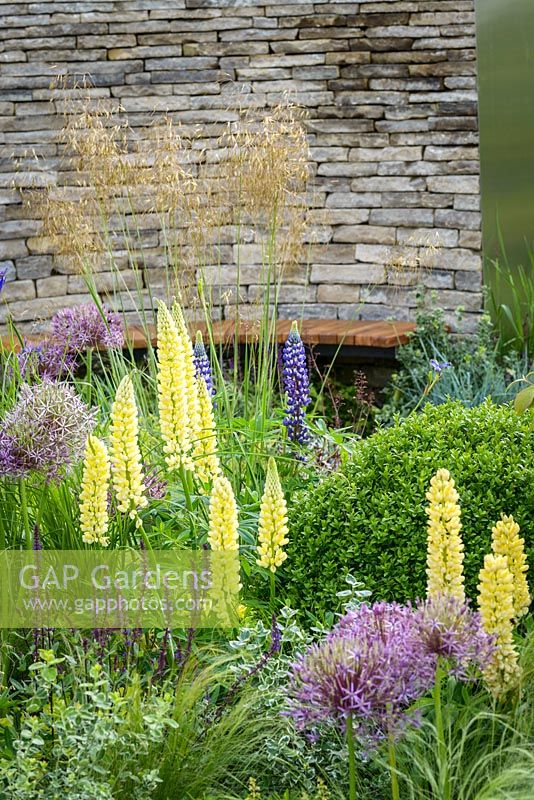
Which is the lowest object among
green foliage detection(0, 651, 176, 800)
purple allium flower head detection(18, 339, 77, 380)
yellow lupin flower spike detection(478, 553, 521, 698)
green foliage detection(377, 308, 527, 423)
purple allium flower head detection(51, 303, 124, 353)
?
green foliage detection(377, 308, 527, 423)

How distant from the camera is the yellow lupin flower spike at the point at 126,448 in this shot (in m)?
2.40

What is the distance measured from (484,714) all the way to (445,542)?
0.36 m

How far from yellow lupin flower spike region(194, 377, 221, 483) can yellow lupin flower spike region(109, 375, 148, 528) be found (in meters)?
0.44

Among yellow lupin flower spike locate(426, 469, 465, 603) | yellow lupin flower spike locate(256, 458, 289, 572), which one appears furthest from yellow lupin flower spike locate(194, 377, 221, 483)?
yellow lupin flower spike locate(426, 469, 465, 603)

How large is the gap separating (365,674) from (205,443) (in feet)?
4.13

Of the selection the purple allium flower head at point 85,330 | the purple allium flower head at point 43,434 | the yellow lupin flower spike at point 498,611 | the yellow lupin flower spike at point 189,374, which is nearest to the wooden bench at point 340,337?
the purple allium flower head at point 85,330

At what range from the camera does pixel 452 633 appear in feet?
5.91

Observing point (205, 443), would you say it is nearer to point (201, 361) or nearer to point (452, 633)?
point (201, 361)

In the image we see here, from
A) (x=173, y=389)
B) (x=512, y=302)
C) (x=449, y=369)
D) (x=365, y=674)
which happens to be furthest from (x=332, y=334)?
(x=365, y=674)

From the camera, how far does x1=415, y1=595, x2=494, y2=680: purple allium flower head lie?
1.81 metres

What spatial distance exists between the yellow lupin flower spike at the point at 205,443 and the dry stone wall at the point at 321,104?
3.57 meters

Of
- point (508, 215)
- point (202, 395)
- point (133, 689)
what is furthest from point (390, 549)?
point (508, 215)

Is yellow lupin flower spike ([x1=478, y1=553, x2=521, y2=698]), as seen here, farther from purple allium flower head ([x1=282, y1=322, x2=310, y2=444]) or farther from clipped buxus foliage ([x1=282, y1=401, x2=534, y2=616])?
purple allium flower head ([x1=282, y1=322, x2=310, y2=444])

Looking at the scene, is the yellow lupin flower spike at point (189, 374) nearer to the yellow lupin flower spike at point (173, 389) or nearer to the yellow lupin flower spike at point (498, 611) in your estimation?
the yellow lupin flower spike at point (173, 389)
